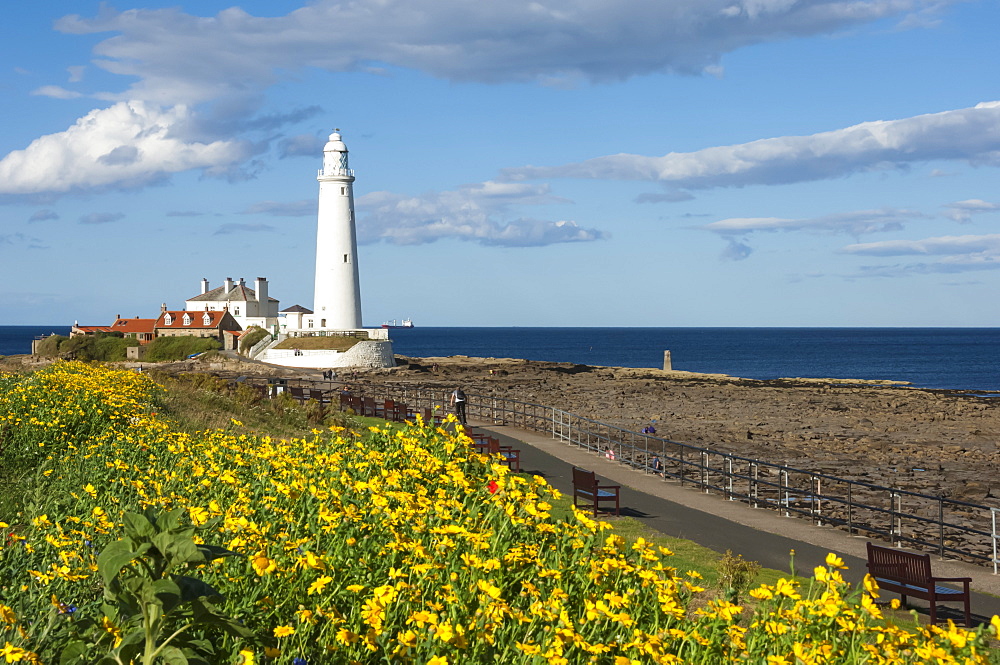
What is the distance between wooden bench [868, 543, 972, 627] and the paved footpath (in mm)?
574

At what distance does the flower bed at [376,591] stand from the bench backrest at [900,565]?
12.6ft

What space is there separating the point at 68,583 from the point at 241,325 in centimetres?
8236

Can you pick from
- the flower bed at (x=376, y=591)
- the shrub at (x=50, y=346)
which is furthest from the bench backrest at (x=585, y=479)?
the shrub at (x=50, y=346)

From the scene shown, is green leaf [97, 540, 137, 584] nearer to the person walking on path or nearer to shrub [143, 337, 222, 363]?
the person walking on path

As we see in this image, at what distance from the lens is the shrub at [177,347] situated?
245ft

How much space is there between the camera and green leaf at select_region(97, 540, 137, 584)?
3541 millimetres

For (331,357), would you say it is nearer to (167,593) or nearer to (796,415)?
(796,415)

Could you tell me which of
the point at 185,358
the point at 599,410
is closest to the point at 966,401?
the point at 599,410

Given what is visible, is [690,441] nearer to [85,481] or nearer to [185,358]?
[85,481]

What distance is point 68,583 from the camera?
18.4 ft

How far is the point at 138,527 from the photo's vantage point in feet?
12.5

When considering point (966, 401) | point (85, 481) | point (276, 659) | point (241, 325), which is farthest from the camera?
point (241, 325)

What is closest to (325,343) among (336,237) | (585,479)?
(336,237)

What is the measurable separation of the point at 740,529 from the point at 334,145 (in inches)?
2097
